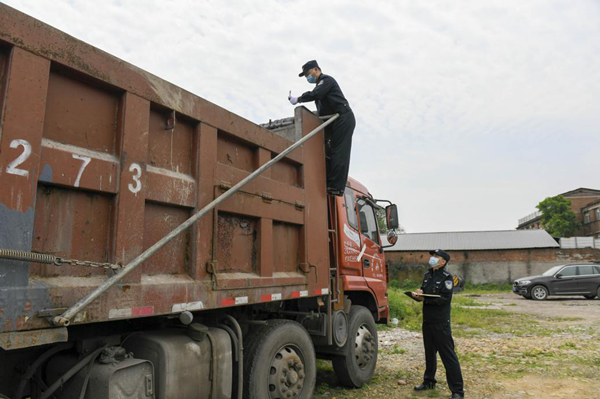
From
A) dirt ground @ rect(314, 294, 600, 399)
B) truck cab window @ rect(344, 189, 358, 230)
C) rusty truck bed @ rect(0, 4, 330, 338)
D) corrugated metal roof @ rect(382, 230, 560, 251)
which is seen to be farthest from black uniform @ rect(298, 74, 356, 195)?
corrugated metal roof @ rect(382, 230, 560, 251)

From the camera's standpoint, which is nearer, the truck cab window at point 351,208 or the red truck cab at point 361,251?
the red truck cab at point 361,251

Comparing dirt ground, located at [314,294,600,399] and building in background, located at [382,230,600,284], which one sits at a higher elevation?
building in background, located at [382,230,600,284]

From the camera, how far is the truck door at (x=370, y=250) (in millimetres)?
5590

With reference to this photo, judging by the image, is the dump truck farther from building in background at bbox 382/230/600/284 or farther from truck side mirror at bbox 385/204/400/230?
building in background at bbox 382/230/600/284

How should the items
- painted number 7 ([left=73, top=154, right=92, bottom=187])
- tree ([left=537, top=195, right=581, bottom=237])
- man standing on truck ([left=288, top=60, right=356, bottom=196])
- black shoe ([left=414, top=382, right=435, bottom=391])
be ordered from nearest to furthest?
painted number 7 ([left=73, top=154, right=92, bottom=187]) < man standing on truck ([left=288, top=60, right=356, bottom=196]) < black shoe ([left=414, top=382, right=435, bottom=391]) < tree ([left=537, top=195, right=581, bottom=237])

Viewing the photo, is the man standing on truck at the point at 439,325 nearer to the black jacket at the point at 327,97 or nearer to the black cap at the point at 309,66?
the black jacket at the point at 327,97

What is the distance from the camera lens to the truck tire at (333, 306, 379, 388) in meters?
5.02

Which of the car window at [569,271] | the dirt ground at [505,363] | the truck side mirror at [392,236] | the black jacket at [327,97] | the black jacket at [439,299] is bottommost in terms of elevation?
the dirt ground at [505,363]

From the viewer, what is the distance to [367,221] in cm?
598

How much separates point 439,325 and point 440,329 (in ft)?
0.16

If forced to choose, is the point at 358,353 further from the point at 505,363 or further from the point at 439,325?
the point at 505,363

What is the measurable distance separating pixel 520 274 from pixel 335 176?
27493 millimetres

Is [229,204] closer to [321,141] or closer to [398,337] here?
[321,141]

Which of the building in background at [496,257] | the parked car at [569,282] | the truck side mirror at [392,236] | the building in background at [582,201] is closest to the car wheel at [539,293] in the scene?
Result: the parked car at [569,282]
